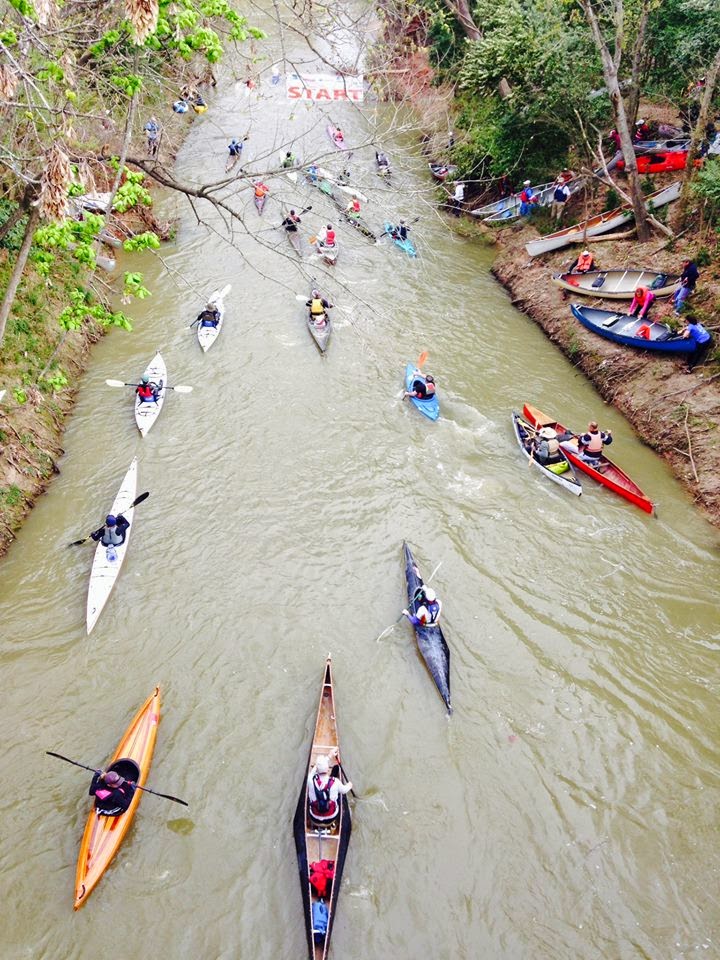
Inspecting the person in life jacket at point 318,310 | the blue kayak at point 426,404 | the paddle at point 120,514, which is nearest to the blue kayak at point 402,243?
the person in life jacket at point 318,310

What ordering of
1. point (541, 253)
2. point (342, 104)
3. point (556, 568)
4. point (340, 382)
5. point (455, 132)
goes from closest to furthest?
point (556, 568) < point (340, 382) < point (541, 253) < point (455, 132) < point (342, 104)

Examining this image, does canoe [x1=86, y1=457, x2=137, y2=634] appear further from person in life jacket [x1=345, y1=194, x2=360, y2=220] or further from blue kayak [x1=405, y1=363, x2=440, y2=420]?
person in life jacket [x1=345, y1=194, x2=360, y2=220]

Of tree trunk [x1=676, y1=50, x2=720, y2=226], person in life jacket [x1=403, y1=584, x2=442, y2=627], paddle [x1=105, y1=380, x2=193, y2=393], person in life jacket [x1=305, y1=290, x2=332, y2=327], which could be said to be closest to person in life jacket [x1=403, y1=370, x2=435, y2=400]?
person in life jacket [x1=305, y1=290, x2=332, y2=327]

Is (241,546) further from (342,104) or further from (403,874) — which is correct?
(342,104)

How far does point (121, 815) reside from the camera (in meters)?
8.09

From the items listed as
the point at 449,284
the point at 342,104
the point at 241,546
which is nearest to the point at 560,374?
the point at 449,284

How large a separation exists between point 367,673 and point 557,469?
252 inches

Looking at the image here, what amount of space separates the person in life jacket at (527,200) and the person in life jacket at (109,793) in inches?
847

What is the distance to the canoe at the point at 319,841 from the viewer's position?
722 cm

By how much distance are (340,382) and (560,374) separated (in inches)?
240

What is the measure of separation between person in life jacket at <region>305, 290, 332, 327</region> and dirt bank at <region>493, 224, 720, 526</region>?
20.7 ft

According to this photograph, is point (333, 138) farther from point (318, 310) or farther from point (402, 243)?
point (318, 310)

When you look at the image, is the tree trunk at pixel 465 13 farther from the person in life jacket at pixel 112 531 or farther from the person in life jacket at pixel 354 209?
the person in life jacket at pixel 112 531

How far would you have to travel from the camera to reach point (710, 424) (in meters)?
13.6
